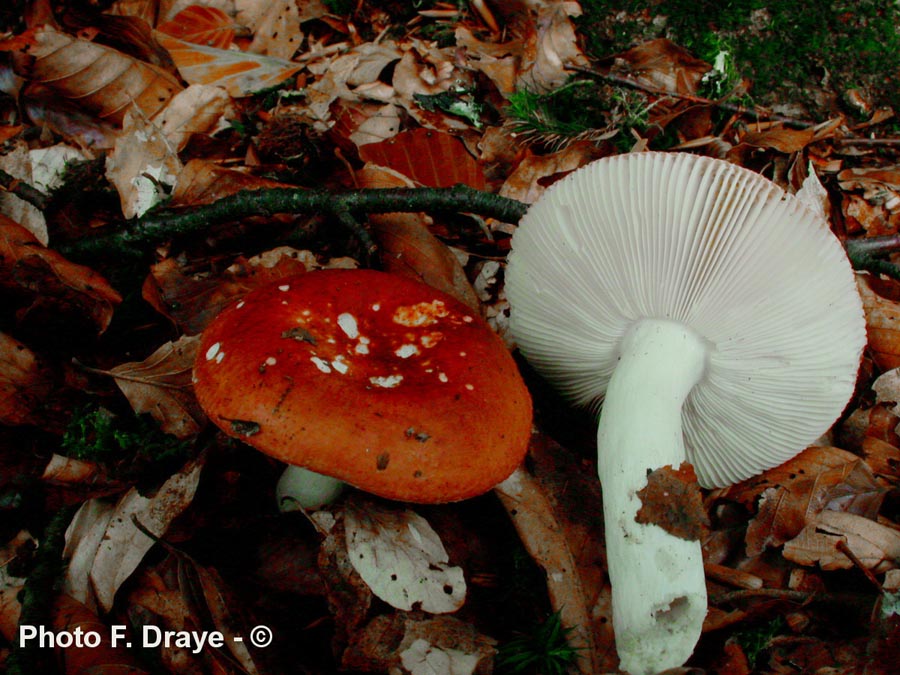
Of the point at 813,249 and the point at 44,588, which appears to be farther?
the point at 44,588

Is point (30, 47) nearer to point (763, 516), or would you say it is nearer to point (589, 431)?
point (589, 431)

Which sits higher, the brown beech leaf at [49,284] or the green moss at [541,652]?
the brown beech leaf at [49,284]

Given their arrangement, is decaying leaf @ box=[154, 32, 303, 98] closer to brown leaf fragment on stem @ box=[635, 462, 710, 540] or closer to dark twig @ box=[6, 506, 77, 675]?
dark twig @ box=[6, 506, 77, 675]

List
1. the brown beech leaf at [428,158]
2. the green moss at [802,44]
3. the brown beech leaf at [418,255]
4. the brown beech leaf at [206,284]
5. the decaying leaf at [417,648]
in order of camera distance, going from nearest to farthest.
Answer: the decaying leaf at [417,648] < the brown beech leaf at [206,284] < the brown beech leaf at [418,255] < the brown beech leaf at [428,158] < the green moss at [802,44]

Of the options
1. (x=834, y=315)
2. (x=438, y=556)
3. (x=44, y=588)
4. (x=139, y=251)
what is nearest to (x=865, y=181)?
(x=834, y=315)

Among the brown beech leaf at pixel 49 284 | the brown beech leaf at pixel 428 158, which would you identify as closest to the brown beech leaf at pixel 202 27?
the brown beech leaf at pixel 428 158

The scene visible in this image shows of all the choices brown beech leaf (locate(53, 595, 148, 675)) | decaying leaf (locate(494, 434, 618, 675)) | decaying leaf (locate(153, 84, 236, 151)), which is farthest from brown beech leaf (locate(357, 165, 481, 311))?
brown beech leaf (locate(53, 595, 148, 675))

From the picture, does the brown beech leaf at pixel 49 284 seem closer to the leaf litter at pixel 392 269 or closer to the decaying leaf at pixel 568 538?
the leaf litter at pixel 392 269
